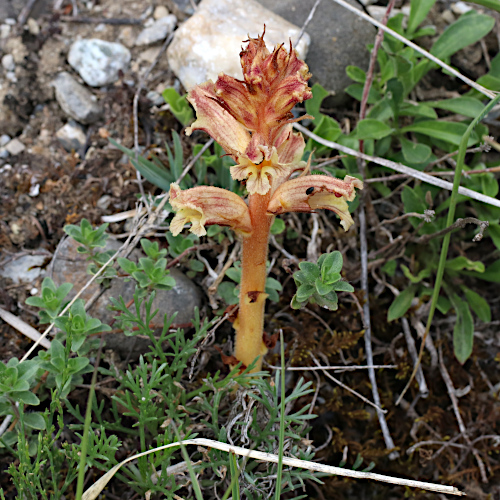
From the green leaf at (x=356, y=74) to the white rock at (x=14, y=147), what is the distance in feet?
6.96

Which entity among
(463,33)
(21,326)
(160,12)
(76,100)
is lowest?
(21,326)

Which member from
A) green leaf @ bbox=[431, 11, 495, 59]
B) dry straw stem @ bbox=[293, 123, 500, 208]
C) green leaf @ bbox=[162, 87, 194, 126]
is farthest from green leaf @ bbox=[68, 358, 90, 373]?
green leaf @ bbox=[431, 11, 495, 59]

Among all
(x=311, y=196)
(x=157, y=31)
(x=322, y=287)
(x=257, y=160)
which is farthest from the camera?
(x=157, y=31)

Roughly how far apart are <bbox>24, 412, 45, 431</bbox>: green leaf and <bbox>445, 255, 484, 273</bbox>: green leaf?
2338 millimetres

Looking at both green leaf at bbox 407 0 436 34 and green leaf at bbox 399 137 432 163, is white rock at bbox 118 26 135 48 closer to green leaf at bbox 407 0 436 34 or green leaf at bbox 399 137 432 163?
green leaf at bbox 407 0 436 34

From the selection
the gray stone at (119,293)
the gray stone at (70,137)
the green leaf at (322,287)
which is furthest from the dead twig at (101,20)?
the green leaf at (322,287)

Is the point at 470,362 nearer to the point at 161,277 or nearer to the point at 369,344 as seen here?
the point at 369,344

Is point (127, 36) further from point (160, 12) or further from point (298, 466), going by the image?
point (298, 466)

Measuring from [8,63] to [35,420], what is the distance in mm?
2443

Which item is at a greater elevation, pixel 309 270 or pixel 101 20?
pixel 101 20

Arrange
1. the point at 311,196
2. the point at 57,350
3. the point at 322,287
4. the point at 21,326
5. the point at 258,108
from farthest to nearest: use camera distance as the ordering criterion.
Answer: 1. the point at 21,326
2. the point at 57,350
3. the point at 322,287
4. the point at 311,196
5. the point at 258,108

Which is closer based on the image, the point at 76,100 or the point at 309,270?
the point at 309,270

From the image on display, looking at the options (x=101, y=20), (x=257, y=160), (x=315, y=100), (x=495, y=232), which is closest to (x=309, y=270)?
(x=257, y=160)

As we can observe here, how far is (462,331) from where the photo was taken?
9.93 feet
